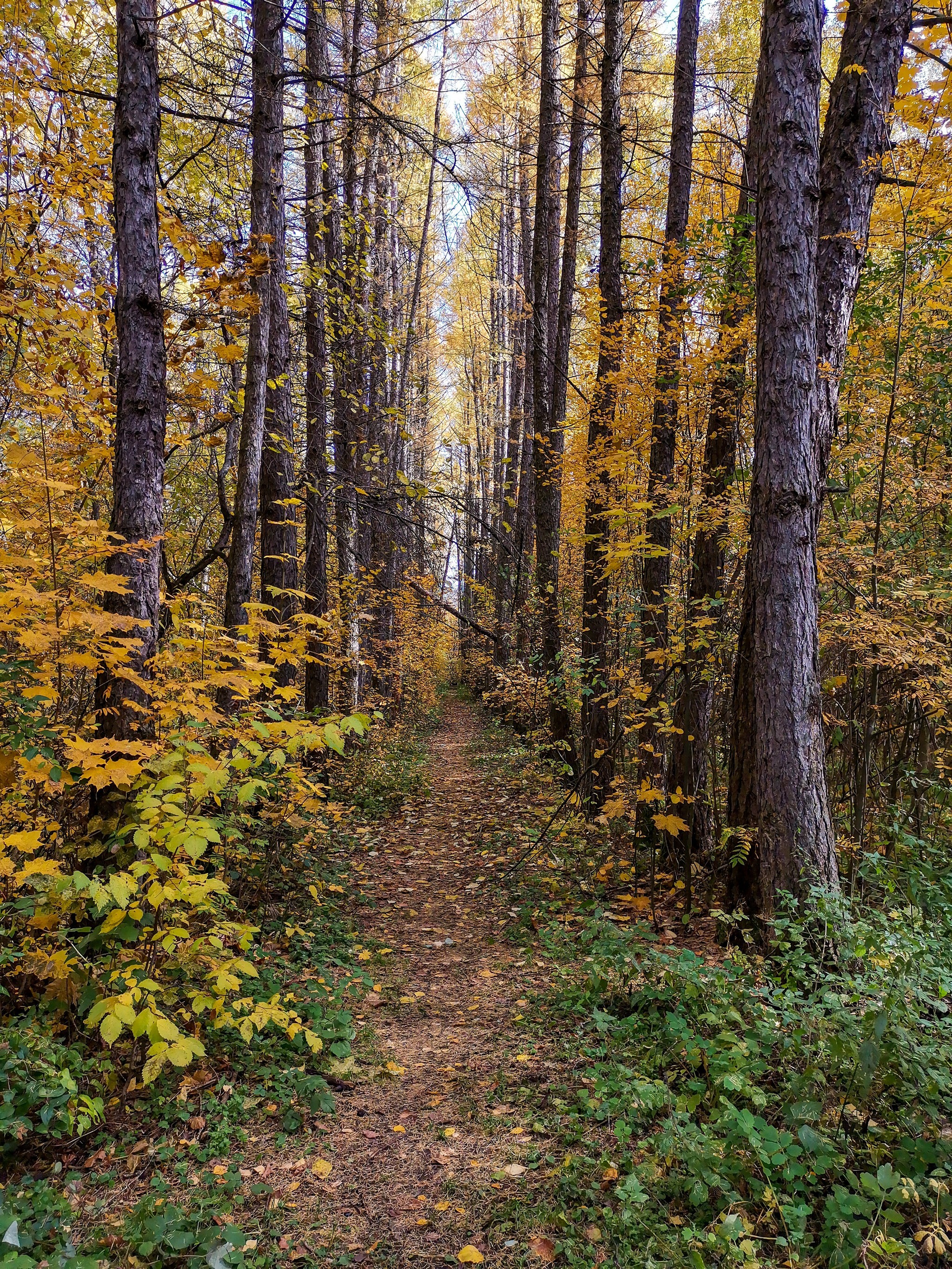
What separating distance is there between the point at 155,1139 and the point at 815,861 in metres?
3.45

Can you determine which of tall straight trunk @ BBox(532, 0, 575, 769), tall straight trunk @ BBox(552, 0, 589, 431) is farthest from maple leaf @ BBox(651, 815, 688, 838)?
tall straight trunk @ BBox(552, 0, 589, 431)

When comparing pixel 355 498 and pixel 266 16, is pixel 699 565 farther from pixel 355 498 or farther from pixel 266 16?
pixel 266 16

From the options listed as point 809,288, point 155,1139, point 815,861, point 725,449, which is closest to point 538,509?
point 725,449

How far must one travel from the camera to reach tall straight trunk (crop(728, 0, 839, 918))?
368 centimetres

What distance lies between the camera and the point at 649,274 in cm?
610

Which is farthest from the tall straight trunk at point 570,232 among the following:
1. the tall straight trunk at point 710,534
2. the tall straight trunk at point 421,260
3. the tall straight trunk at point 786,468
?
the tall straight trunk at point 786,468

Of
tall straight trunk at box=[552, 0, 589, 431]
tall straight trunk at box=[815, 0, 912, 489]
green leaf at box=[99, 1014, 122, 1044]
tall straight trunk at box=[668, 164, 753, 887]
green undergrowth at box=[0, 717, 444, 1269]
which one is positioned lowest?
green undergrowth at box=[0, 717, 444, 1269]

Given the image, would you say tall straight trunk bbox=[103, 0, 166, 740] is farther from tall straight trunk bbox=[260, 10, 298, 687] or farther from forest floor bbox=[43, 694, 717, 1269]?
tall straight trunk bbox=[260, 10, 298, 687]

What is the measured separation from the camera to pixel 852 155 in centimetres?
418

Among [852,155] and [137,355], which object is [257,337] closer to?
[137,355]

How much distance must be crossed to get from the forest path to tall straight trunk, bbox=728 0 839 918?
5.63ft

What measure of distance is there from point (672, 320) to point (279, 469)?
4.11m

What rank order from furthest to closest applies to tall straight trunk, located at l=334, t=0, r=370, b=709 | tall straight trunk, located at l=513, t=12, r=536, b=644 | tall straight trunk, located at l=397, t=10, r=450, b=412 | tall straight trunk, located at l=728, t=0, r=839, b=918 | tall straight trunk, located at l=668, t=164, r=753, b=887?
tall straight trunk, located at l=397, t=10, r=450, b=412, tall straight trunk, located at l=513, t=12, r=536, b=644, tall straight trunk, located at l=334, t=0, r=370, b=709, tall straight trunk, located at l=668, t=164, r=753, b=887, tall straight trunk, located at l=728, t=0, r=839, b=918

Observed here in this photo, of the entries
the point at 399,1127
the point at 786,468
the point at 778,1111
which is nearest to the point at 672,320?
the point at 786,468
